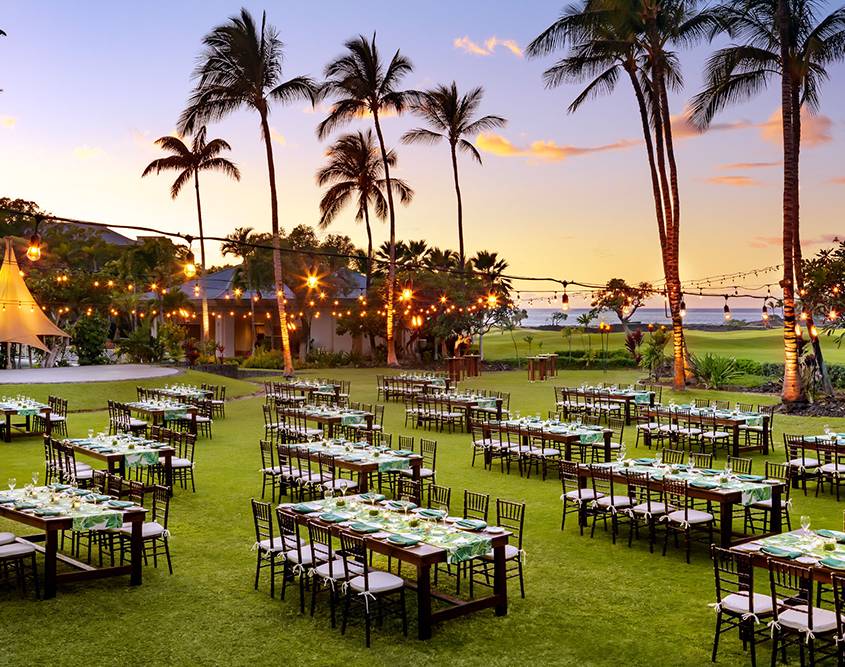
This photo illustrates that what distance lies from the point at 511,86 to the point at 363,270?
2897cm

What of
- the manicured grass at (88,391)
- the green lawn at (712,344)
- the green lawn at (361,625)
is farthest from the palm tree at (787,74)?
the green lawn at (712,344)

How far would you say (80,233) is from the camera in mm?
57312

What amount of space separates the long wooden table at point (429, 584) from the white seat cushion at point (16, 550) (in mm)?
3319

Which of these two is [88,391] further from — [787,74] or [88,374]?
[787,74]

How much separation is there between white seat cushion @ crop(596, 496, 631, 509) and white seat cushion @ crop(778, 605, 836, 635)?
4.16m

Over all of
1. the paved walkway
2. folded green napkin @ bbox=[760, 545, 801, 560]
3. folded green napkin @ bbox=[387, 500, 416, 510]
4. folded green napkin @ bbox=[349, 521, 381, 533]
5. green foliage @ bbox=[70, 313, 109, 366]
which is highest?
green foliage @ bbox=[70, 313, 109, 366]

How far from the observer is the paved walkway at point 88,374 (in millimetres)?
29547

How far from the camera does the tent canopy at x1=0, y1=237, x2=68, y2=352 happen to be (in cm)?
2619

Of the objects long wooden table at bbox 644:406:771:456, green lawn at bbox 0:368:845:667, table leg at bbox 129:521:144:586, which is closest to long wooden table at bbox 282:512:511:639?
green lawn at bbox 0:368:845:667

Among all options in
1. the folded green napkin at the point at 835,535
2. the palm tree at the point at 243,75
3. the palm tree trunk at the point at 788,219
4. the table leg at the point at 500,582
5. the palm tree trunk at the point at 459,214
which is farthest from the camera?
the palm tree trunk at the point at 459,214

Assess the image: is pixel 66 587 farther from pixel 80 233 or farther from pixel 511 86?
pixel 80 233

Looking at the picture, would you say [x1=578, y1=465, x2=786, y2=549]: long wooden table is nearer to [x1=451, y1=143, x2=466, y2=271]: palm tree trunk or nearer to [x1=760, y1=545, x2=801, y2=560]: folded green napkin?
[x1=760, y1=545, x2=801, y2=560]: folded green napkin

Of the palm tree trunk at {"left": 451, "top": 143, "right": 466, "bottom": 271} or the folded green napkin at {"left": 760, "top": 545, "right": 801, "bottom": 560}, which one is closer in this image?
the folded green napkin at {"left": 760, "top": 545, "right": 801, "bottom": 560}

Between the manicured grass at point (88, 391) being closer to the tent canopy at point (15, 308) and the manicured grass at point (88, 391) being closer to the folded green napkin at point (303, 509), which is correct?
the tent canopy at point (15, 308)
